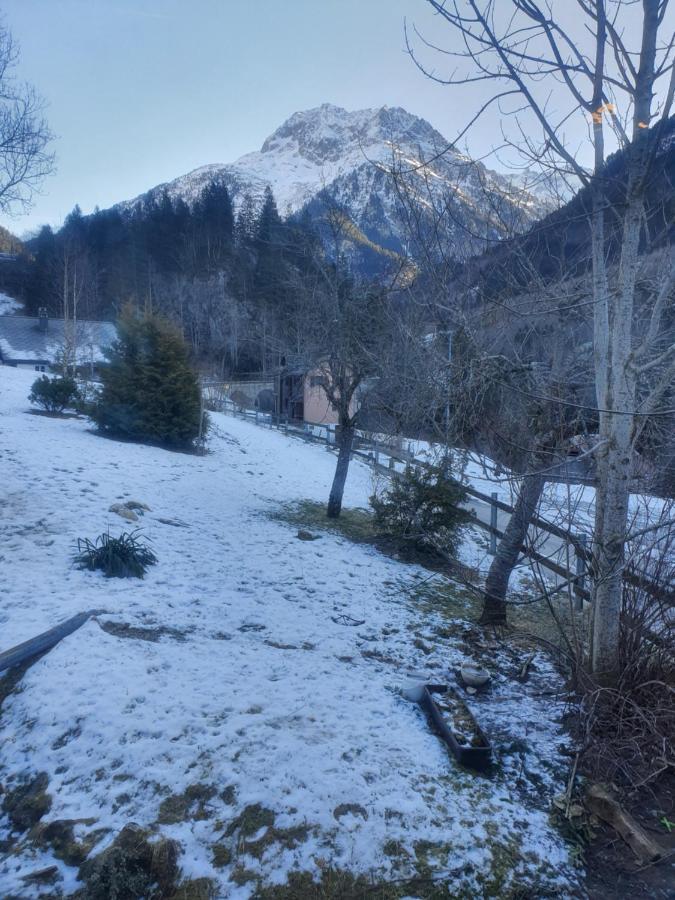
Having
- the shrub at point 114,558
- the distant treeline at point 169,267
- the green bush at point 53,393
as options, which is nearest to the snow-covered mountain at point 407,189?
the shrub at point 114,558

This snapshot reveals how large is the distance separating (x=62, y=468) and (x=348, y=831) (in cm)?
771

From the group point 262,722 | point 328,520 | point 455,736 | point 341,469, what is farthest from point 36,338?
point 455,736

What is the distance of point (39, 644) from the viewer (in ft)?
11.8

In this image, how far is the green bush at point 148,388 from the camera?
505 inches

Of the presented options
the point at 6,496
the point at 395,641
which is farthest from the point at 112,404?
the point at 395,641

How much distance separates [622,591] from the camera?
11.2 feet

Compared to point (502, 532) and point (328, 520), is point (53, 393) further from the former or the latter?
point (502, 532)

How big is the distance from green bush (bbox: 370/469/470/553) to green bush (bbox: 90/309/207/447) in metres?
7.31

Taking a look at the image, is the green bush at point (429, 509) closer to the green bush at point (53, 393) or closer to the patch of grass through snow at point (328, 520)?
the patch of grass through snow at point (328, 520)

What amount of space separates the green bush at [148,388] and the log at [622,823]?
12.1 m

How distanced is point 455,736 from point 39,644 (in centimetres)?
290

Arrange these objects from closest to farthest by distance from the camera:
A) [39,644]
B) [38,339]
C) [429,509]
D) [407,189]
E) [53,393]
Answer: [39,644]
[407,189]
[429,509]
[53,393]
[38,339]

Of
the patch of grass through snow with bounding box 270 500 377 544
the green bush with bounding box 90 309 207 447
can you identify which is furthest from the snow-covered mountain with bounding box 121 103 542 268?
the green bush with bounding box 90 309 207 447

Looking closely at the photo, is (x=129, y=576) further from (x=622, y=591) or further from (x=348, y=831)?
(x=622, y=591)
